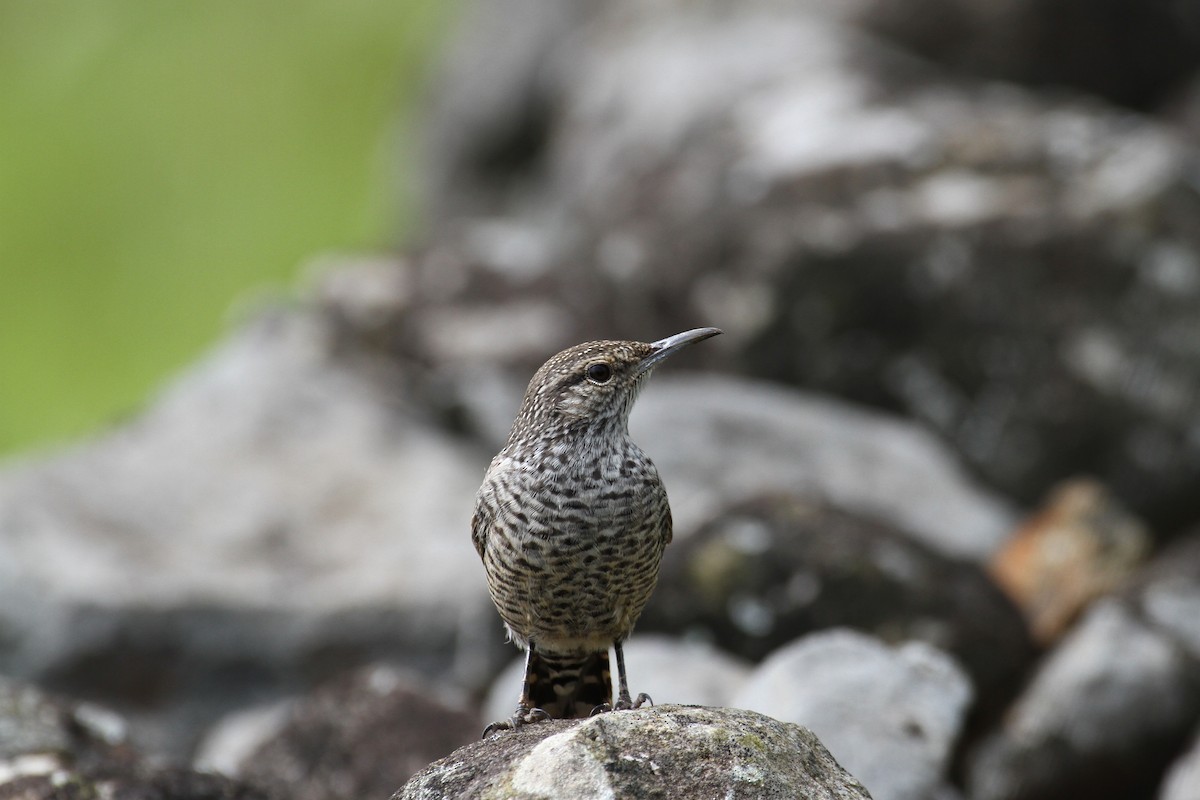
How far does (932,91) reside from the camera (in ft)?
35.7

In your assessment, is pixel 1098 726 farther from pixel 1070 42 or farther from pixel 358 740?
pixel 1070 42

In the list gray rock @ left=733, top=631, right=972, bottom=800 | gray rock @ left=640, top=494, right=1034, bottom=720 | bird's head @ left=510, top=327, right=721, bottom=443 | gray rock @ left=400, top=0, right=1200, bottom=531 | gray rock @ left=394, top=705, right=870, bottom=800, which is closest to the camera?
gray rock @ left=394, top=705, right=870, bottom=800

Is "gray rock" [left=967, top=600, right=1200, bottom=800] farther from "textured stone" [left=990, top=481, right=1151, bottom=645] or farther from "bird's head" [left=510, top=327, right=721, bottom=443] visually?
"bird's head" [left=510, top=327, right=721, bottom=443]

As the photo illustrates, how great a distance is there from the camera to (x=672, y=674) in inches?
243

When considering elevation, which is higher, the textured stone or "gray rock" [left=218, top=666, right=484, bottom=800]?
the textured stone

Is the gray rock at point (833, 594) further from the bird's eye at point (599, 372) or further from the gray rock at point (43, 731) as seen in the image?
the gray rock at point (43, 731)

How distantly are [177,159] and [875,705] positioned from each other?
22.2m

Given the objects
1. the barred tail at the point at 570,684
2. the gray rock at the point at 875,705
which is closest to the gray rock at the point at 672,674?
the gray rock at the point at 875,705

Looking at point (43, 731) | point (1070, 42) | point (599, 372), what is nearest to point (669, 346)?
point (599, 372)

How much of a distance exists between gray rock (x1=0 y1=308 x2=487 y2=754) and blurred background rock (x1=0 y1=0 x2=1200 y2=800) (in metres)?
0.03

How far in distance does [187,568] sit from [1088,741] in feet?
16.8

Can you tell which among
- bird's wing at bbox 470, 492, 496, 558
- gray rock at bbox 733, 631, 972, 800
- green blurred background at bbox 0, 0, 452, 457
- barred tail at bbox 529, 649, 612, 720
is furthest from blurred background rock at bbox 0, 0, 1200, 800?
green blurred background at bbox 0, 0, 452, 457

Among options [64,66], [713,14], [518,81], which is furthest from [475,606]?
[64,66]

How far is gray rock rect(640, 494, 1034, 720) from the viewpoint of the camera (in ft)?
21.2
